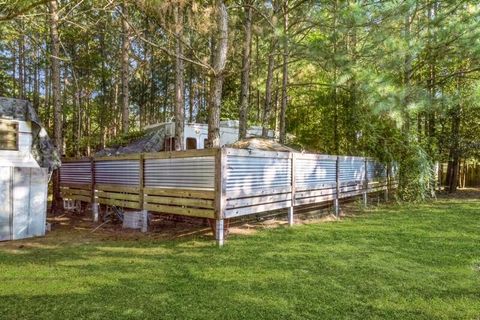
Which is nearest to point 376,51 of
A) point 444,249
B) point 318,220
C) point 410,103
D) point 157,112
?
point 410,103

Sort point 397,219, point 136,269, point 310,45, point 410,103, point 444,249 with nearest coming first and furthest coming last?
point 136,269 < point 444,249 < point 397,219 < point 310,45 < point 410,103

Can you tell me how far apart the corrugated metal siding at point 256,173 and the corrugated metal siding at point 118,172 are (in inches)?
87.7

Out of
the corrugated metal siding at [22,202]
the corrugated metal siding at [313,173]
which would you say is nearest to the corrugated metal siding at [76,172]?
the corrugated metal siding at [22,202]

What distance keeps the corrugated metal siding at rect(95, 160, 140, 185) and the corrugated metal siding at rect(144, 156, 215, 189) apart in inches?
15.6

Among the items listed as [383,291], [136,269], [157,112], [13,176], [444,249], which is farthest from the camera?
[157,112]

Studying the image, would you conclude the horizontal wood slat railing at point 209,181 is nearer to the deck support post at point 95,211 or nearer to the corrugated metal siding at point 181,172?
the corrugated metal siding at point 181,172

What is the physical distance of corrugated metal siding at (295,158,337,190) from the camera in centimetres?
749

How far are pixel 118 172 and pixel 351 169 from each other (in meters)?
6.14

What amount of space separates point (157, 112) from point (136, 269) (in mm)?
21450

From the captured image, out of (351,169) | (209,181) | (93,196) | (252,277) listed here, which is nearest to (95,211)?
(93,196)

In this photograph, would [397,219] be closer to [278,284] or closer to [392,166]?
[392,166]

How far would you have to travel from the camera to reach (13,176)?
5977 mm

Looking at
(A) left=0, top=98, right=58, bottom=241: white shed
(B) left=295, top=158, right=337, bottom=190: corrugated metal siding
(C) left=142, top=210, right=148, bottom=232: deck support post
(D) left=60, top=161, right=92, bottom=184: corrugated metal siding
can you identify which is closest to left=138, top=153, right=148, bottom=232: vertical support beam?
(C) left=142, top=210, right=148, bottom=232: deck support post

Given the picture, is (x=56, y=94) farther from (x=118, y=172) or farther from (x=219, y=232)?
(x=219, y=232)
